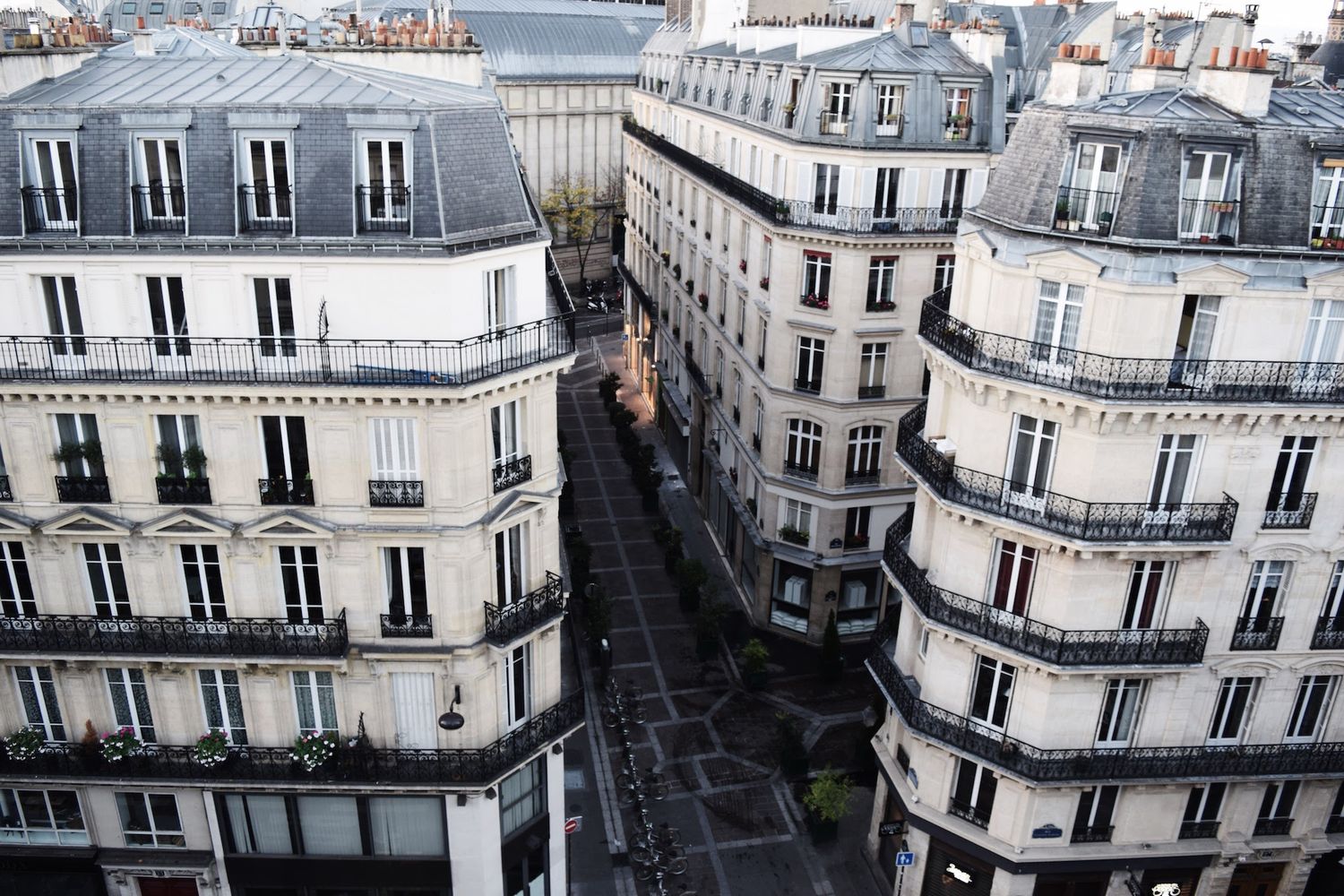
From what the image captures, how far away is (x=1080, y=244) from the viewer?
2586 cm

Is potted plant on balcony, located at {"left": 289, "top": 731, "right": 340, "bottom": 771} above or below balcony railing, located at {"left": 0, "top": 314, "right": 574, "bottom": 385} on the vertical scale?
below

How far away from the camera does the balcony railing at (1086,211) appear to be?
25812 mm

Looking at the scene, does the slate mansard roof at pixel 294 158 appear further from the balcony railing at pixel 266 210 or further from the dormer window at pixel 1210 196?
the dormer window at pixel 1210 196

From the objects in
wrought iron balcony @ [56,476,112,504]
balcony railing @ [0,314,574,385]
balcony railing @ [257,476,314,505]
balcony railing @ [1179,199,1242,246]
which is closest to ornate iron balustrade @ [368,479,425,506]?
balcony railing @ [257,476,314,505]

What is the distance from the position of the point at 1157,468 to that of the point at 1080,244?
6332 mm

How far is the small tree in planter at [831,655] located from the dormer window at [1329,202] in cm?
2443

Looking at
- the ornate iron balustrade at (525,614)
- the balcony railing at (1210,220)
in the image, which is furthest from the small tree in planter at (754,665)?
the balcony railing at (1210,220)

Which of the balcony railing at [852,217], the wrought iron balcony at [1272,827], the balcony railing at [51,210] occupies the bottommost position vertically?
the wrought iron balcony at [1272,827]

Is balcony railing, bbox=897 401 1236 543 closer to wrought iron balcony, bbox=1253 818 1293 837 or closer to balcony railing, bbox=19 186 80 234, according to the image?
wrought iron balcony, bbox=1253 818 1293 837

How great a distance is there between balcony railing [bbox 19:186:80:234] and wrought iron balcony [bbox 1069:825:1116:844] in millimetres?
31852

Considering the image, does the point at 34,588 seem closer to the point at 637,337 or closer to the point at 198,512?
the point at 198,512

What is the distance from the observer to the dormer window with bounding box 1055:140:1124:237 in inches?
1015

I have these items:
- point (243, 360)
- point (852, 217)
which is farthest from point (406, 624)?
point (852, 217)

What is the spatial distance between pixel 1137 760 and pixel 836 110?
26.4 m
